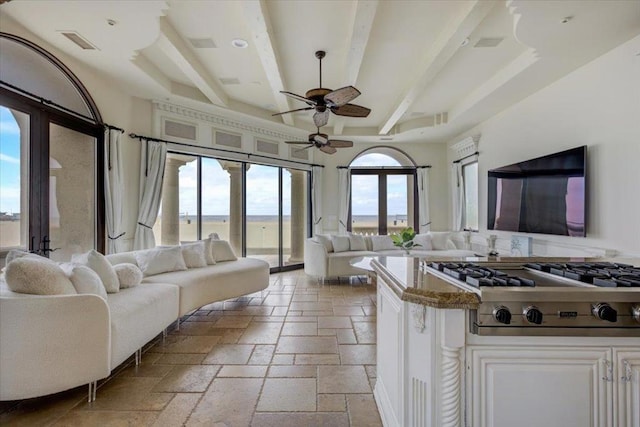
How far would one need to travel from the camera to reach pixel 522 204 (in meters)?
4.43

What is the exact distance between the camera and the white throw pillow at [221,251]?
441 cm

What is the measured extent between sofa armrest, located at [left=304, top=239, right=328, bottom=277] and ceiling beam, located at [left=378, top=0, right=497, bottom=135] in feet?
9.38

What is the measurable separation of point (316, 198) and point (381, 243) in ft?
6.18

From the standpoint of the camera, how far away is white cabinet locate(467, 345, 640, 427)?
1.21 m

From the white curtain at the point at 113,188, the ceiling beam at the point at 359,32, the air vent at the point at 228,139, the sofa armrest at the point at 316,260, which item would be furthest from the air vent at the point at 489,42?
the white curtain at the point at 113,188

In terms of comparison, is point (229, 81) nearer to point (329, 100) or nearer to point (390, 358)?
point (329, 100)

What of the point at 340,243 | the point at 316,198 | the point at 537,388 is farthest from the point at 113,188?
the point at 537,388

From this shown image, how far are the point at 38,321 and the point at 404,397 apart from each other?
2.17 meters

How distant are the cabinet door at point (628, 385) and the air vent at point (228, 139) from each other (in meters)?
5.74

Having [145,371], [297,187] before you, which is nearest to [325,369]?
[145,371]

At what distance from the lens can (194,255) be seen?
13.2ft

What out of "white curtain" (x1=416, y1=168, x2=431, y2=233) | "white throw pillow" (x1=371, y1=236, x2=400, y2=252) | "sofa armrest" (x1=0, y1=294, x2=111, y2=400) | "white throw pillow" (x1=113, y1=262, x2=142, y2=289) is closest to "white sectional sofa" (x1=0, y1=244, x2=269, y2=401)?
"sofa armrest" (x1=0, y1=294, x2=111, y2=400)

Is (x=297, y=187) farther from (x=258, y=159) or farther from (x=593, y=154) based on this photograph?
(x=593, y=154)

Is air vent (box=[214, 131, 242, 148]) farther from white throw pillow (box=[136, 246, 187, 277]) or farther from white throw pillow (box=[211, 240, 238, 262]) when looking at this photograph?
white throw pillow (box=[136, 246, 187, 277])
